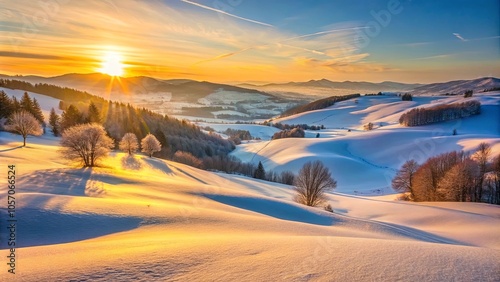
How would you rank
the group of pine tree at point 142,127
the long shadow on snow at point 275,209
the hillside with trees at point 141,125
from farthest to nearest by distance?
the hillside with trees at point 141,125
the group of pine tree at point 142,127
the long shadow on snow at point 275,209

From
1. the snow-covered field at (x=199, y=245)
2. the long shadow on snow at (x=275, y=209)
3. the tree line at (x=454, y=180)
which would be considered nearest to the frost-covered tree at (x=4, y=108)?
the snow-covered field at (x=199, y=245)

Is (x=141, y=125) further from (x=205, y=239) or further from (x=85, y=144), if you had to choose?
(x=205, y=239)

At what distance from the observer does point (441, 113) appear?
124125 mm

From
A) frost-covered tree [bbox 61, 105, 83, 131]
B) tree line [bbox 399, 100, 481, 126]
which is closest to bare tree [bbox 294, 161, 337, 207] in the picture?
frost-covered tree [bbox 61, 105, 83, 131]

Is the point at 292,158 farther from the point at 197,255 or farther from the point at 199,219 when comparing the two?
the point at 197,255

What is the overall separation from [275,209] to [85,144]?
919 inches

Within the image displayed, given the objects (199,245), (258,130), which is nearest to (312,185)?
(199,245)

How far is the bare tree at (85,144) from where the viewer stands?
2995 centimetres

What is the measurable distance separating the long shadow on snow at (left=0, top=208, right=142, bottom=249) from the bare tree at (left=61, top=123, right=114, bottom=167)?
807 inches

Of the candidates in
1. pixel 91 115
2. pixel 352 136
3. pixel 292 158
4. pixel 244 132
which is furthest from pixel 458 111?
pixel 91 115

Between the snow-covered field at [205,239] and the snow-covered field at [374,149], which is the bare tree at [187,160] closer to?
the snow-covered field at [374,149]

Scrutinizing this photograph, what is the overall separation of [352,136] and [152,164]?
8637cm

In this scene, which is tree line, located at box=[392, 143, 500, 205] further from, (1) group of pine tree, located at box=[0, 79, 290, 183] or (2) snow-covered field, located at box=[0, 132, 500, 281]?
(1) group of pine tree, located at box=[0, 79, 290, 183]

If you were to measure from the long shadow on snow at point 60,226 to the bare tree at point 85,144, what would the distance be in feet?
67.2
